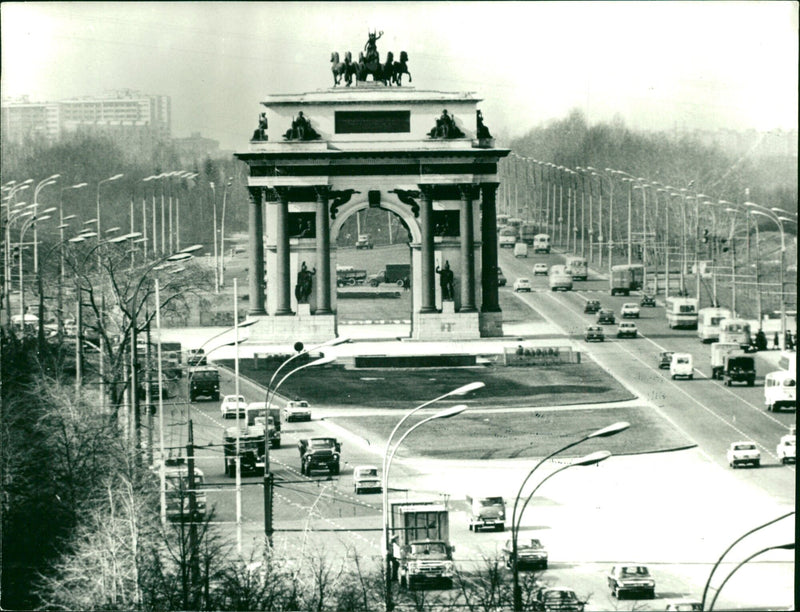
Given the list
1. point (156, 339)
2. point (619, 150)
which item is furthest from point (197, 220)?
point (619, 150)

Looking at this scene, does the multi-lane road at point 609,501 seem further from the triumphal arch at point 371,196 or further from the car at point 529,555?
the triumphal arch at point 371,196

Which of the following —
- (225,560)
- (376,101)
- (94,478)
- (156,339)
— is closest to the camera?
(225,560)

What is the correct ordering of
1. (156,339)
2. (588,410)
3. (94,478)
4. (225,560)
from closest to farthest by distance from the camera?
(225,560) < (94,478) < (588,410) < (156,339)

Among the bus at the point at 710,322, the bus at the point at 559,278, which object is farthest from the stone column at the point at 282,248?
the bus at the point at 710,322

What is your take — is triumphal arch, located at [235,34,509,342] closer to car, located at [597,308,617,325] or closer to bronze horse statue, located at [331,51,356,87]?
bronze horse statue, located at [331,51,356,87]

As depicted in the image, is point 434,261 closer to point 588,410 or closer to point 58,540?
point 588,410

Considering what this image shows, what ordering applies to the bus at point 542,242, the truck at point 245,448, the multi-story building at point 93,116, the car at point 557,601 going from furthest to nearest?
the bus at point 542,242 < the multi-story building at point 93,116 < the truck at point 245,448 < the car at point 557,601
